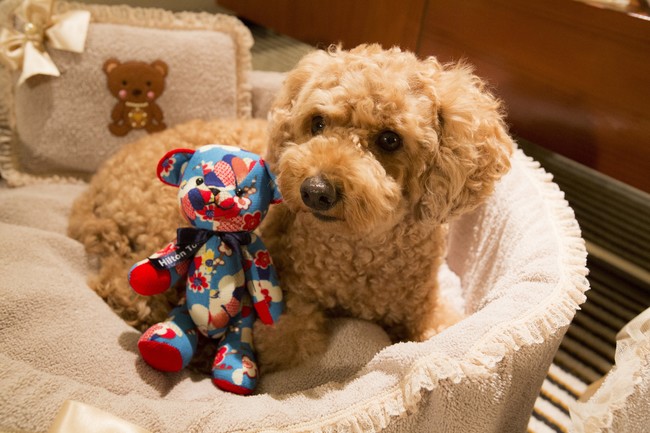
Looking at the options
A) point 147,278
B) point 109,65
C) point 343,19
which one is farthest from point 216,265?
point 343,19

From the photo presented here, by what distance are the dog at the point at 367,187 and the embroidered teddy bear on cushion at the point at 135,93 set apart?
46 centimetres

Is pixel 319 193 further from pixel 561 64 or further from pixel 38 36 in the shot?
pixel 38 36

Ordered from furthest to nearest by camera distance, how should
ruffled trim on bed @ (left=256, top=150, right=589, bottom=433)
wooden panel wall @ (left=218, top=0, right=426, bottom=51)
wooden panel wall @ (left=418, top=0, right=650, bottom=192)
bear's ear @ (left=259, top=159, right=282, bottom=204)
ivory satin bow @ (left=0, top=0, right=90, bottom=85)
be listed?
wooden panel wall @ (left=218, top=0, right=426, bottom=51) → ivory satin bow @ (left=0, top=0, right=90, bottom=85) → wooden panel wall @ (left=418, top=0, right=650, bottom=192) → bear's ear @ (left=259, top=159, right=282, bottom=204) → ruffled trim on bed @ (left=256, top=150, right=589, bottom=433)

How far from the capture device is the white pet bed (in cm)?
77

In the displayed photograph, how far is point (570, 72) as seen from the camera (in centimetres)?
119

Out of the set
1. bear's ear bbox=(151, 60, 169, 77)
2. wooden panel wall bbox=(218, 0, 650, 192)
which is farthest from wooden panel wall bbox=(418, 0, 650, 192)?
bear's ear bbox=(151, 60, 169, 77)

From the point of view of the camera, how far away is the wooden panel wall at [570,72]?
1.10m

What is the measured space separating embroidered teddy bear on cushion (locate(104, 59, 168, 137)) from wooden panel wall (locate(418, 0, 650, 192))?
0.83 meters

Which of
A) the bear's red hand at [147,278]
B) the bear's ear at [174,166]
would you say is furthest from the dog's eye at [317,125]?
the bear's red hand at [147,278]

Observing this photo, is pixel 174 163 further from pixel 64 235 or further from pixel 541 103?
pixel 541 103

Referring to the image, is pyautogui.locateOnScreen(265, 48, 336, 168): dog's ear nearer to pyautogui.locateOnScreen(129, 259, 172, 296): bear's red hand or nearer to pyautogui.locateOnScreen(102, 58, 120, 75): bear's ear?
pyautogui.locateOnScreen(129, 259, 172, 296): bear's red hand

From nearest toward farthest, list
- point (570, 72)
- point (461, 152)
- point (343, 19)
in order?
point (461, 152) < point (570, 72) < point (343, 19)

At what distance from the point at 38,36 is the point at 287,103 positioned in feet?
2.73

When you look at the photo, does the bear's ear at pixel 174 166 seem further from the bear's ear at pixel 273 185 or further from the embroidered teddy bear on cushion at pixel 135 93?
the embroidered teddy bear on cushion at pixel 135 93
